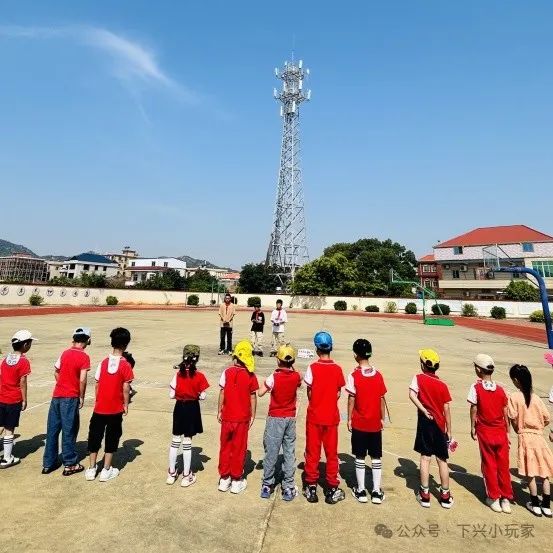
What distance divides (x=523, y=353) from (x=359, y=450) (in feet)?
44.8

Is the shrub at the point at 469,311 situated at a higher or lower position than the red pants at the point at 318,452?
higher

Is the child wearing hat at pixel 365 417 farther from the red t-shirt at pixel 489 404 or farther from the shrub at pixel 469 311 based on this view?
the shrub at pixel 469 311

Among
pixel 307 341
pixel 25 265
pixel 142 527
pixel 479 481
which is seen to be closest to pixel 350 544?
pixel 142 527

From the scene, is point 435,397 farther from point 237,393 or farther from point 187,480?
point 187,480

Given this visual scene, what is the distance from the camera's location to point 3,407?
13.4 ft

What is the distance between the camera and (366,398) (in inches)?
145

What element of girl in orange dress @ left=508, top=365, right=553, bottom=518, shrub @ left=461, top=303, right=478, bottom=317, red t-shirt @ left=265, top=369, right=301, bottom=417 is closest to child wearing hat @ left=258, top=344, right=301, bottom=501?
red t-shirt @ left=265, top=369, right=301, bottom=417

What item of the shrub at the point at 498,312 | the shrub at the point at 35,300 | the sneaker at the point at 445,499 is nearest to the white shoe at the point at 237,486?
the sneaker at the point at 445,499

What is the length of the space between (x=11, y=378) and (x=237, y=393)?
2.67 m

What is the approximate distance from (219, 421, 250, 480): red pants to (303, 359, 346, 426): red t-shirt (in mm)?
762

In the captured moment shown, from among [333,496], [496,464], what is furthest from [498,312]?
[333,496]

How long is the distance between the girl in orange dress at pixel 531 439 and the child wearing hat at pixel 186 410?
3256 mm

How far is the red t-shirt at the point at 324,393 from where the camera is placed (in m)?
3.71

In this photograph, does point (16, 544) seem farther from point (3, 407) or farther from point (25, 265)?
point (25, 265)
